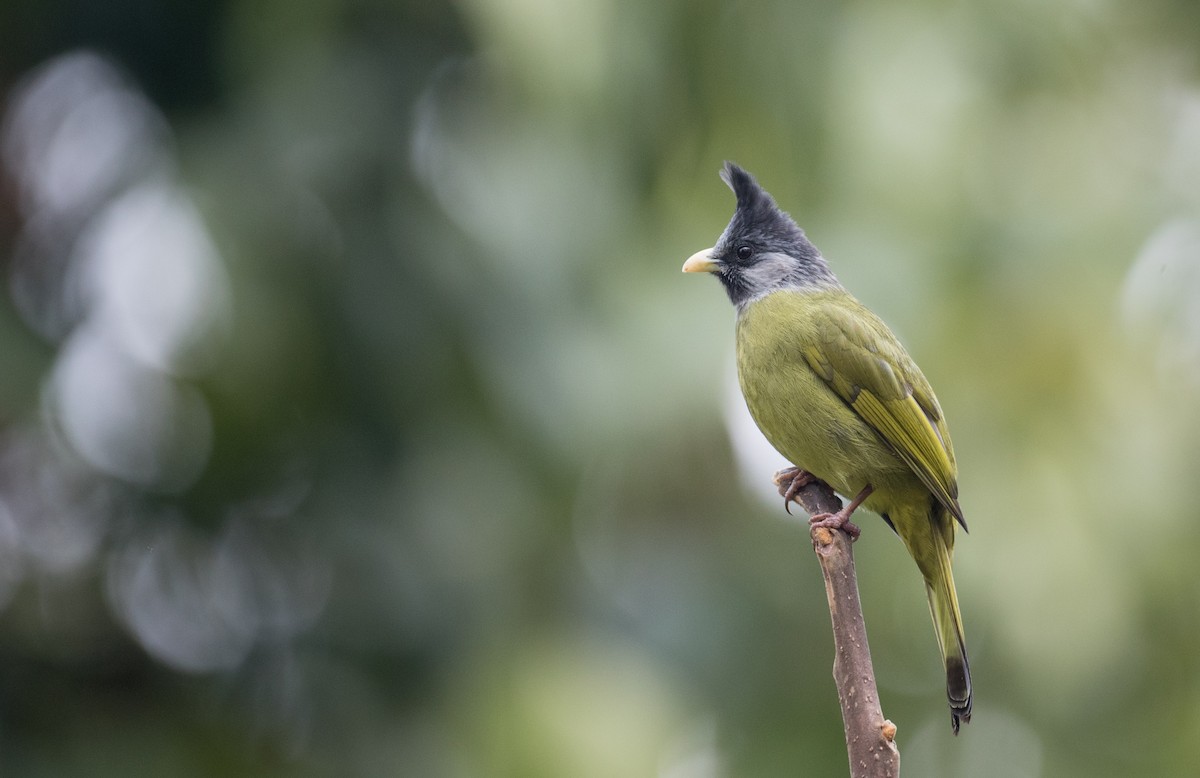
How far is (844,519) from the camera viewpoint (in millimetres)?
2572

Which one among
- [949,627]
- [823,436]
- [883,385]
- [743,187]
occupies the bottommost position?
[949,627]

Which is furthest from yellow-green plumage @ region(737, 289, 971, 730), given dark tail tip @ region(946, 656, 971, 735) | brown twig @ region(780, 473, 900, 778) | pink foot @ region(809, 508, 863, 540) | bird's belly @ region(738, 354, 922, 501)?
brown twig @ region(780, 473, 900, 778)

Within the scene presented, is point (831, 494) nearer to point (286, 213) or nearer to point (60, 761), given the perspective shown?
point (286, 213)

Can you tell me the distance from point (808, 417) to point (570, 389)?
2096mm

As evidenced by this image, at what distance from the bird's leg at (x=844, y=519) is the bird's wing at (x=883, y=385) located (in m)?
0.13

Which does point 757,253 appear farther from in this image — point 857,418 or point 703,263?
point 857,418

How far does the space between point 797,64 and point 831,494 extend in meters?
2.77

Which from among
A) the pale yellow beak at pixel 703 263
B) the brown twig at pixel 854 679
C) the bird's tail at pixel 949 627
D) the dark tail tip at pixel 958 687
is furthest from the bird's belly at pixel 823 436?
the brown twig at pixel 854 679

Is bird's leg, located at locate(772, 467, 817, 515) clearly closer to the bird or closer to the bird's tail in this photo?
the bird

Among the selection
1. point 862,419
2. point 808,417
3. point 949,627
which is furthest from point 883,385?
point 949,627

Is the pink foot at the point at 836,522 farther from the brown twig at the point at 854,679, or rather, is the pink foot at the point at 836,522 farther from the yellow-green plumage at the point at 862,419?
the yellow-green plumage at the point at 862,419

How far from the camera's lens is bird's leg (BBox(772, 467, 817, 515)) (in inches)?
124

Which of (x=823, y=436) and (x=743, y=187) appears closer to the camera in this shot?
(x=823, y=436)

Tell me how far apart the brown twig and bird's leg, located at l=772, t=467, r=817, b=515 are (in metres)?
1.00
